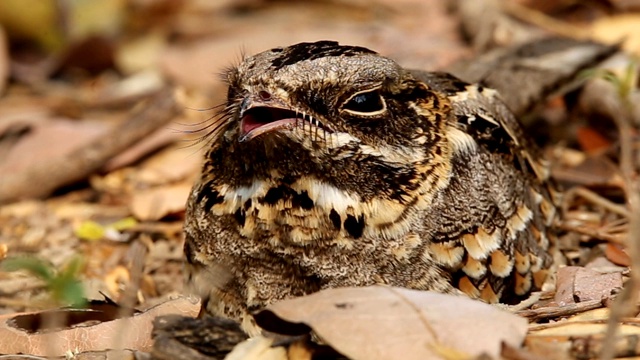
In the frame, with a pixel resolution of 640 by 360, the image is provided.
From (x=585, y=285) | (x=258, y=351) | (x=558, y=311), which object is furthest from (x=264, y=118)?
(x=585, y=285)

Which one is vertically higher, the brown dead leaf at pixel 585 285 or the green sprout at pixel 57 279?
the green sprout at pixel 57 279

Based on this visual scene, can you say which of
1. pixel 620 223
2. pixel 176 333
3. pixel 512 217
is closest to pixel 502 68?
pixel 620 223

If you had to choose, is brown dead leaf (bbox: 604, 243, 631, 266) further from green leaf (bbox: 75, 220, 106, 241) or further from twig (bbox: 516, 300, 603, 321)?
green leaf (bbox: 75, 220, 106, 241)

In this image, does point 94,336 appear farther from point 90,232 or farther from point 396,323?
point 90,232

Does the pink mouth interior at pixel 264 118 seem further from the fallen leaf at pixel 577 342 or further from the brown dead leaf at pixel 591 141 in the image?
the brown dead leaf at pixel 591 141

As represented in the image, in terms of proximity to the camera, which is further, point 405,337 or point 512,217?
point 512,217

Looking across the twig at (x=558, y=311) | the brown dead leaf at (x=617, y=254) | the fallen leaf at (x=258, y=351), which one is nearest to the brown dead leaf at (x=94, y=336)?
the fallen leaf at (x=258, y=351)

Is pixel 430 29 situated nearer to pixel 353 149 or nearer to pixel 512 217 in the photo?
pixel 512 217
